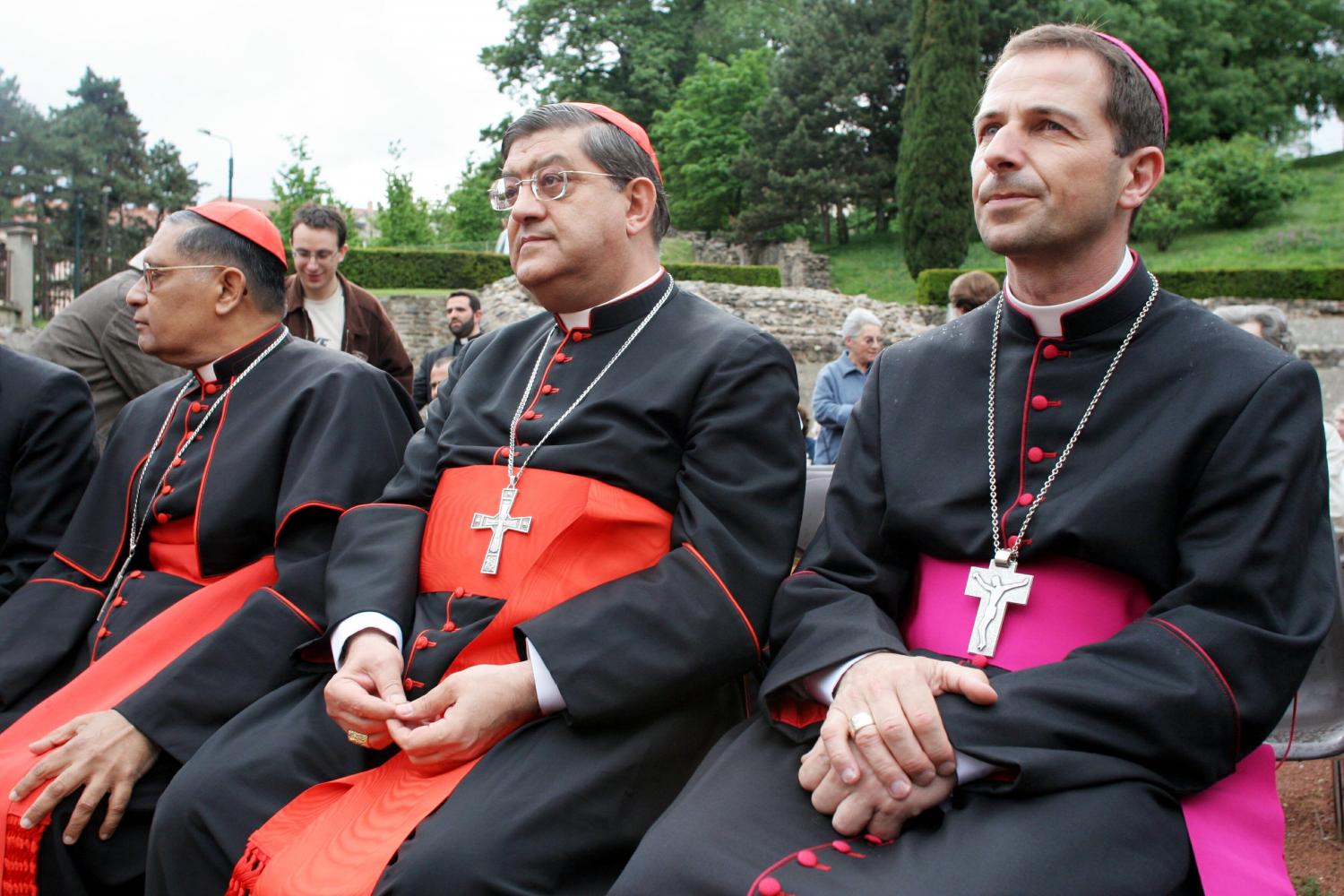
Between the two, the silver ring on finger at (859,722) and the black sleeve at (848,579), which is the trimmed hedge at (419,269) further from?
the silver ring on finger at (859,722)

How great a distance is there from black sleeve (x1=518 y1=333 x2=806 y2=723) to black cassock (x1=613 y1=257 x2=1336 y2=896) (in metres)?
0.13

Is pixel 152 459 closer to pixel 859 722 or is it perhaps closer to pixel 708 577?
pixel 708 577

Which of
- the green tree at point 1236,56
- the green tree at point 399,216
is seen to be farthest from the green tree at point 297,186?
the green tree at point 1236,56

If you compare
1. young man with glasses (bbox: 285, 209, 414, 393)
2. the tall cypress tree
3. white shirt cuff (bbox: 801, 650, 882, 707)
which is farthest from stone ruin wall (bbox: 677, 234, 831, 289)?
white shirt cuff (bbox: 801, 650, 882, 707)

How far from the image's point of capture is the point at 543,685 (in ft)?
8.00

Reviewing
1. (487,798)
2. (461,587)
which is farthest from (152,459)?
(487,798)

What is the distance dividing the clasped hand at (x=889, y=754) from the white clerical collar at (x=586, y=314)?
1.37 m

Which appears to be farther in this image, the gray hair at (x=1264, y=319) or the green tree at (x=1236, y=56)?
the green tree at (x=1236, y=56)

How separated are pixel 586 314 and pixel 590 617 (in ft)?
3.10

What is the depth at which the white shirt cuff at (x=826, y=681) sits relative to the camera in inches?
85.7

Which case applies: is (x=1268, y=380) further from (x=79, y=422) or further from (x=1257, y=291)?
(x=1257, y=291)

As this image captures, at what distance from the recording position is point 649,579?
2.52 meters

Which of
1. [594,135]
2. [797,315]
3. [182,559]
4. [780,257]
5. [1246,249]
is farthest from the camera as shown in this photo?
[780,257]

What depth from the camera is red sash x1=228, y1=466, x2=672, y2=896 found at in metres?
2.25
